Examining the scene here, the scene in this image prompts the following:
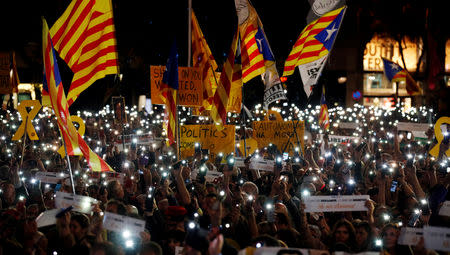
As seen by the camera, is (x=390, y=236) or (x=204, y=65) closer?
(x=390, y=236)

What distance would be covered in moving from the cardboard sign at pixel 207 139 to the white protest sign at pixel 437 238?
18.7 ft

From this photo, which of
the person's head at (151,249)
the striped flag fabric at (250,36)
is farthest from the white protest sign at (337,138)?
the person's head at (151,249)

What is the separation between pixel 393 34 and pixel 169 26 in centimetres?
1898

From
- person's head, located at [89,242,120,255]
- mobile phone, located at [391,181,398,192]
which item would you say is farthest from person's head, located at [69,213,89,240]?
mobile phone, located at [391,181,398,192]

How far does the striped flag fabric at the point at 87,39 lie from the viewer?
748 cm

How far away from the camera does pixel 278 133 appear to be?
10789 mm

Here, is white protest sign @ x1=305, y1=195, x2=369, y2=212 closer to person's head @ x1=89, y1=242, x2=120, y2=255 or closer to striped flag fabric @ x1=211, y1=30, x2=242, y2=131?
person's head @ x1=89, y1=242, x2=120, y2=255

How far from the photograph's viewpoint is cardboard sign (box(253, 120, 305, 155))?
35.3 ft

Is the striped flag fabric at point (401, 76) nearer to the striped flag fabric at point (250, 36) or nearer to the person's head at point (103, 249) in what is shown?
the striped flag fabric at point (250, 36)

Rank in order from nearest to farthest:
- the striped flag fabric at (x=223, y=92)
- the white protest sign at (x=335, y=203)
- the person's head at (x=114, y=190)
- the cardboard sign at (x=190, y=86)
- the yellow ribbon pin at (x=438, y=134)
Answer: the white protest sign at (x=335, y=203)
the person's head at (x=114, y=190)
the striped flag fabric at (x=223, y=92)
the yellow ribbon pin at (x=438, y=134)
the cardboard sign at (x=190, y=86)

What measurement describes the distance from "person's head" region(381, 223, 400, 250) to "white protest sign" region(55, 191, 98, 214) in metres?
3.35

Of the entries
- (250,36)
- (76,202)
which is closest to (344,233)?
(76,202)

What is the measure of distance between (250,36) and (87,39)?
487cm

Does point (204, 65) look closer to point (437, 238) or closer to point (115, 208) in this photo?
point (115, 208)
